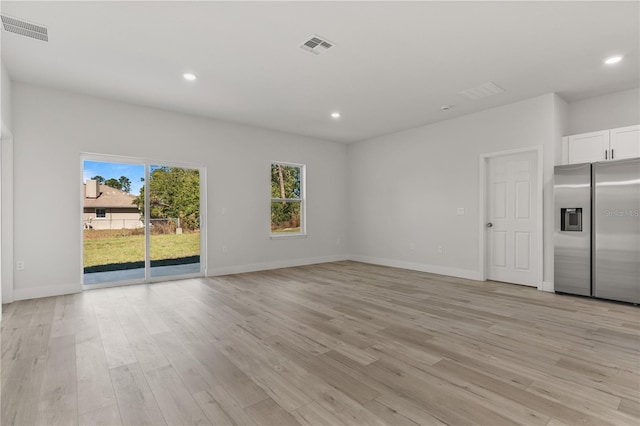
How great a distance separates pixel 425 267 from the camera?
6.15 m

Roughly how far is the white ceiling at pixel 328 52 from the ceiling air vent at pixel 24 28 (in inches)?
3.2

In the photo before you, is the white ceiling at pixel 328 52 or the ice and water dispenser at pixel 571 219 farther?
the ice and water dispenser at pixel 571 219

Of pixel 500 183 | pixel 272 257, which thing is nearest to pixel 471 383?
pixel 500 183

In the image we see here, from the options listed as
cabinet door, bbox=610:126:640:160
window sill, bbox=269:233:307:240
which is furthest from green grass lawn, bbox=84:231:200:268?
cabinet door, bbox=610:126:640:160

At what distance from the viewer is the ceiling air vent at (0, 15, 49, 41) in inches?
111

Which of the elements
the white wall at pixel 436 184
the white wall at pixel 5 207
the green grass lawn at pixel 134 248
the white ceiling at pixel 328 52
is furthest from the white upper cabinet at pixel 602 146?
the white wall at pixel 5 207

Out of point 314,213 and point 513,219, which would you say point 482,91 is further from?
point 314,213

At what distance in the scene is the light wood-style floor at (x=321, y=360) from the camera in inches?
69.4

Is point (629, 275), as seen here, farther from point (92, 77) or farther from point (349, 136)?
point (92, 77)

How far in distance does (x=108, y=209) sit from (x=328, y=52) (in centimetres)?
424

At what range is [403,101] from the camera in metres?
4.90

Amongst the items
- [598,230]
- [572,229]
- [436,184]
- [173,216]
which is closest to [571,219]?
[572,229]

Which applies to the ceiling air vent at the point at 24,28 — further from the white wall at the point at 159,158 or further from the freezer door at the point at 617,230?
the freezer door at the point at 617,230

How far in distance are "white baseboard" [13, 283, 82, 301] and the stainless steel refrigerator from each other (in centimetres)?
704
